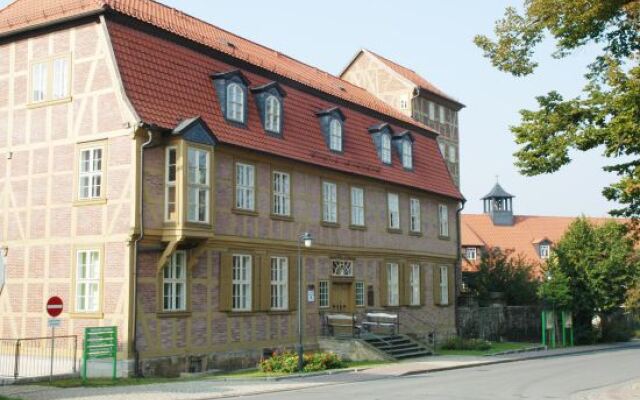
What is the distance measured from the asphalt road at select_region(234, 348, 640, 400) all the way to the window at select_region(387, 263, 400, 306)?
23.4ft

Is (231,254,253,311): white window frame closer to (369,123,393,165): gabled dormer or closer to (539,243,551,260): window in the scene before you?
(369,123,393,165): gabled dormer

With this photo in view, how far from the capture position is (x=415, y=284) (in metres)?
36.4

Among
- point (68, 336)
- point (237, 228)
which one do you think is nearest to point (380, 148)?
point (237, 228)

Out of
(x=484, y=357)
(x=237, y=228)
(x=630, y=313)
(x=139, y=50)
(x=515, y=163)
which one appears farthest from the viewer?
(x=630, y=313)

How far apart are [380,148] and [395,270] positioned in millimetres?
5423

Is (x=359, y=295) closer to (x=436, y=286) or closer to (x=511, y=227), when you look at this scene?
(x=436, y=286)

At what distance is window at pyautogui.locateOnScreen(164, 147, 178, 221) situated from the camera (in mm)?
22609

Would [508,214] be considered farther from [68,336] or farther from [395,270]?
[68,336]

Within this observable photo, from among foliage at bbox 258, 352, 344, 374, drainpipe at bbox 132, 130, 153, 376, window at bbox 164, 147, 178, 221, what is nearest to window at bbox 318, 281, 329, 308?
foliage at bbox 258, 352, 344, 374

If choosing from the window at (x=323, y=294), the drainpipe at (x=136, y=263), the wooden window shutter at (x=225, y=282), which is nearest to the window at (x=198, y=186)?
the drainpipe at (x=136, y=263)

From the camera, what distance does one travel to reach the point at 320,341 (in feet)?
95.8

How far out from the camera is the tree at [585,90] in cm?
1770

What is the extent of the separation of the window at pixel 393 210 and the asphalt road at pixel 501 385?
8806 millimetres

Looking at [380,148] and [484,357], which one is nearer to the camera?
[484,357]
